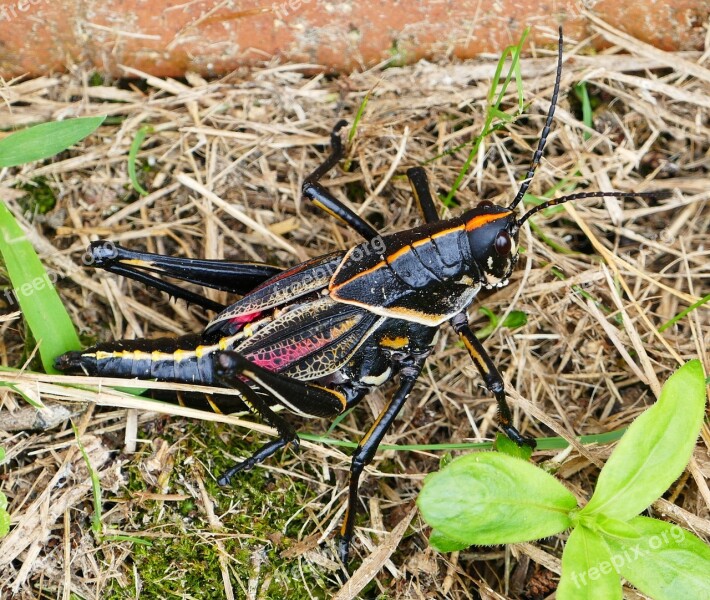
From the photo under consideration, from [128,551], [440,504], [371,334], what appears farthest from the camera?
[371,334]

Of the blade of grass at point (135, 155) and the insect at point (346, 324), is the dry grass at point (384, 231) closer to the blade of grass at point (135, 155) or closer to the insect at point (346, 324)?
the blade of grass at point (135, 155)

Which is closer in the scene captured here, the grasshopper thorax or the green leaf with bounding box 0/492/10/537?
the green leaf with bounding box 0/492/10/537

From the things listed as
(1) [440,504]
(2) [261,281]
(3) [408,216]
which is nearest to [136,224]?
(2) [261,281]

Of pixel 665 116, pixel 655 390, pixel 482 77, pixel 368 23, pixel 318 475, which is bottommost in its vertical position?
pixel 318 475

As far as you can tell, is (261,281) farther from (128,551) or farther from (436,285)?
(128,551)

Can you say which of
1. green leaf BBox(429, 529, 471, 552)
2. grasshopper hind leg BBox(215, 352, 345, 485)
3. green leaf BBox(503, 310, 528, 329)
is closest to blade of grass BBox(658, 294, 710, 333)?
green leaf BBox(503, 310, 528, 329)

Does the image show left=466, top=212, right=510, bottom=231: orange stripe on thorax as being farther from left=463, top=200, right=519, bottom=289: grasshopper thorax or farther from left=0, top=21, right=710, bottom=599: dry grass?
left=0, top=21, right=710, bottom=599: dry grass

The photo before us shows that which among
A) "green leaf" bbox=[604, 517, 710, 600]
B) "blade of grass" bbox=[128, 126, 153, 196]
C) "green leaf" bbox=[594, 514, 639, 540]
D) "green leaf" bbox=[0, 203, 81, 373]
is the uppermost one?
"blade of grass" bbox=[128, 126, 153, 196]

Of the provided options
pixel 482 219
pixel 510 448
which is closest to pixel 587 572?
pixel 510 448
